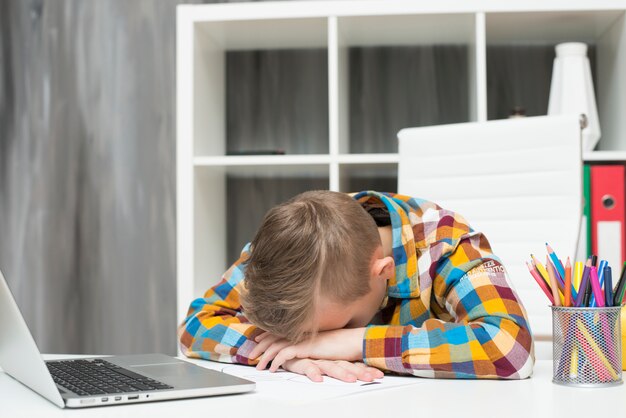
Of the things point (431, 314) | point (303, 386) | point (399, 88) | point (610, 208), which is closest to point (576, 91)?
point (610, 208)

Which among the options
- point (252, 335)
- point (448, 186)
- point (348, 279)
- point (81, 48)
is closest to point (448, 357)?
point (348, 279)

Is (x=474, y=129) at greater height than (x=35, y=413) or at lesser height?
greater

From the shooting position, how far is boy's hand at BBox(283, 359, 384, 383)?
98 centimetres

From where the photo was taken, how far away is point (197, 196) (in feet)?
7.32

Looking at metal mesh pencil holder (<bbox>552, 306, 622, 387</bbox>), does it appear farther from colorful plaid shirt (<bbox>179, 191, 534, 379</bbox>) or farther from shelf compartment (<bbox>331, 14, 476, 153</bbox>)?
shelf compartment (<bbox>331, 14, 476, 153</bbox>)

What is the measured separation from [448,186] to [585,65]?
0.70 m

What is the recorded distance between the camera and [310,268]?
1.01 meters

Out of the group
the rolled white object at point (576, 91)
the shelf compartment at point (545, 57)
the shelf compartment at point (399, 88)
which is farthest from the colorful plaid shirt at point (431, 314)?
the shelf compartment at point (399, 88)

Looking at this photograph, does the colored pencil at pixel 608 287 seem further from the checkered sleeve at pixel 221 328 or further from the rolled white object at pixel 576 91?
the rolled white object at pixel 576 91

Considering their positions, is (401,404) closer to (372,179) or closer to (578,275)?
(578,275)

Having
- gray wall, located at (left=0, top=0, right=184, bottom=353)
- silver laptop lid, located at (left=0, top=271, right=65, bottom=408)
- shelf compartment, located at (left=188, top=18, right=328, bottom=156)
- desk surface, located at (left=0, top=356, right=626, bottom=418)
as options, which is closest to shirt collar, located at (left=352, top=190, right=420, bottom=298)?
desk surface, located at (left=0, top=356, right=626, bottom=418)

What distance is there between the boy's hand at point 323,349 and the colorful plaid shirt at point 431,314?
0.05 ft

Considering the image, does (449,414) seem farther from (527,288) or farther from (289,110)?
(289,110)

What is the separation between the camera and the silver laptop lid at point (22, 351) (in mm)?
824
